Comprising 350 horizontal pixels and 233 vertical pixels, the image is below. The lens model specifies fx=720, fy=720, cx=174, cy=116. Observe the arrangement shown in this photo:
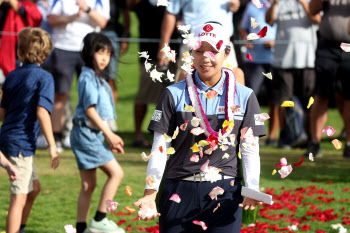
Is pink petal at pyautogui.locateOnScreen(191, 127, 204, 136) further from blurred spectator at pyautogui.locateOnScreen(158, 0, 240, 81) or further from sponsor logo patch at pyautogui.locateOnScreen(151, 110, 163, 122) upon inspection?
blurred spectator at pyautogui.locateOnScreen(158, 0, 240, 81)

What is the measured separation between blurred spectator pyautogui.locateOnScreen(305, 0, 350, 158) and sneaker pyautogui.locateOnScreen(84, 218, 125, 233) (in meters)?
3.88

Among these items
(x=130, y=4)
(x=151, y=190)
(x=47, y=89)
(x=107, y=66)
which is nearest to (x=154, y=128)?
(x=151, y=190)

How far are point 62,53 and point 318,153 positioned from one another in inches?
140

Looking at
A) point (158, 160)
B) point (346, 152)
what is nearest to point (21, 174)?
point (158, 160)

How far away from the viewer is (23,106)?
5.23 m

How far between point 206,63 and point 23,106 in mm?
1824

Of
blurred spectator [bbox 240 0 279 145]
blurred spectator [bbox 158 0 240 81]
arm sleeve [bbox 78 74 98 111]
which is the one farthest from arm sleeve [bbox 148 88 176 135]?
blurred spectator [bbox 240 0 279 145]

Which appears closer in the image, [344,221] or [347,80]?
[344,221]

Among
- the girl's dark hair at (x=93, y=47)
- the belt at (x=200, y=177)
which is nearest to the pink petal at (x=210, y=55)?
the belt at (x=200, y=177)

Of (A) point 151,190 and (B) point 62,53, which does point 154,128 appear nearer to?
(A) point 151,190

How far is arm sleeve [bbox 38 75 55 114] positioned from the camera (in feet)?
17.1

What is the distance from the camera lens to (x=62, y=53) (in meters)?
9.39

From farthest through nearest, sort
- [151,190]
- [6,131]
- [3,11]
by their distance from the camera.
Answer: [3,11]
[6,131]
[151,190]

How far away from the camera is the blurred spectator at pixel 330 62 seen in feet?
28.9
